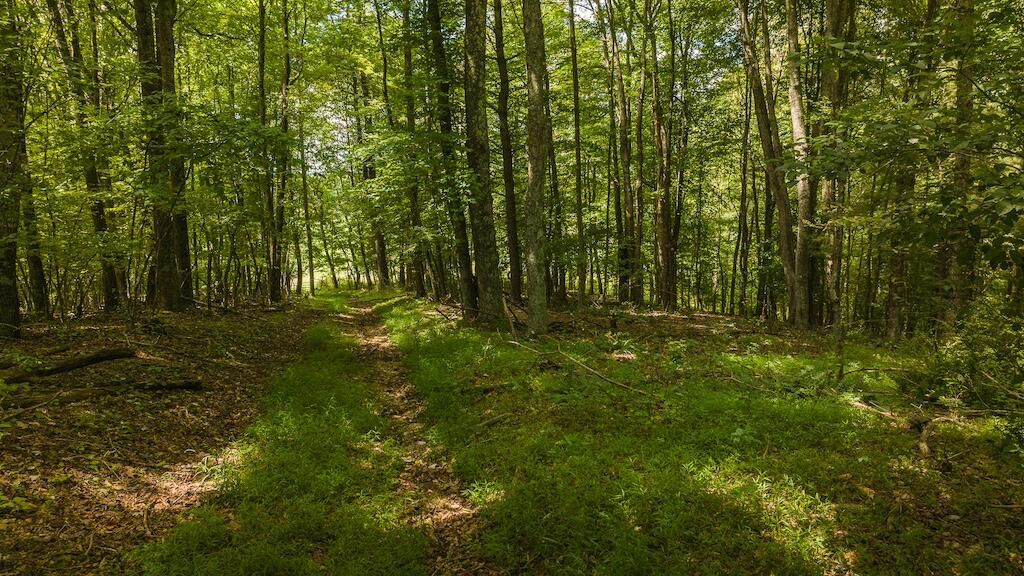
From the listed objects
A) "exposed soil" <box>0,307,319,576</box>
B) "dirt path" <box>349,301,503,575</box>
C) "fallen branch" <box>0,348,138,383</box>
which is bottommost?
"dirt path" <box>349,301,503,575</box>

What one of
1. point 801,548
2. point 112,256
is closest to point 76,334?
point 112,256

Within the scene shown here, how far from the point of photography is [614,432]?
642 centimetres

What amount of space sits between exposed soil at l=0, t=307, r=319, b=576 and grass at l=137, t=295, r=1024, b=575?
45cm

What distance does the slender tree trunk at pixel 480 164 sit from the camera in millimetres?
11641

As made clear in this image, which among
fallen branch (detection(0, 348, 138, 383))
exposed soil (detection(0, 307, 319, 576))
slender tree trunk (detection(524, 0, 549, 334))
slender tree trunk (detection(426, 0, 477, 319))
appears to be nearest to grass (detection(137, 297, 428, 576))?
exposed soil (detection(0, 307, 319, 576))

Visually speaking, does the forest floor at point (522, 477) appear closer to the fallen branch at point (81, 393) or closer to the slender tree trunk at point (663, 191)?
the fallen branch at point (81, 393)

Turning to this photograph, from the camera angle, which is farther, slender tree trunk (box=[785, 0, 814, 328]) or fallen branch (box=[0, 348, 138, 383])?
slender tree trunk (box=[785, 0, 814, 328])

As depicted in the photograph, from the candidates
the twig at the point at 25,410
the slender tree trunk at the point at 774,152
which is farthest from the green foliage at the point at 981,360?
the twig at the point at 25,410

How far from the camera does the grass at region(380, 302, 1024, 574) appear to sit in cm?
423

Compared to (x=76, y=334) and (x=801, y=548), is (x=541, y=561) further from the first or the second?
(x=76, y=334)

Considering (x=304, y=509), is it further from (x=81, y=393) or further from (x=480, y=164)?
(x=480, y=164)

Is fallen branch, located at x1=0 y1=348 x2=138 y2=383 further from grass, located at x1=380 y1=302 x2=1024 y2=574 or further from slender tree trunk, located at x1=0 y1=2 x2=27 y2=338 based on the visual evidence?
grass, located at x1=380 y1=302 x2=1024 y2=574

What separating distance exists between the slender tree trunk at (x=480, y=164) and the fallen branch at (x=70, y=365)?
7.21 m

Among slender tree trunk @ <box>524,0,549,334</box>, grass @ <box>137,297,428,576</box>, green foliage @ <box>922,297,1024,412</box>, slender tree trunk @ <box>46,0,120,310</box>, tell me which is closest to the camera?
grass @ <box>137,297,428,576</box>
